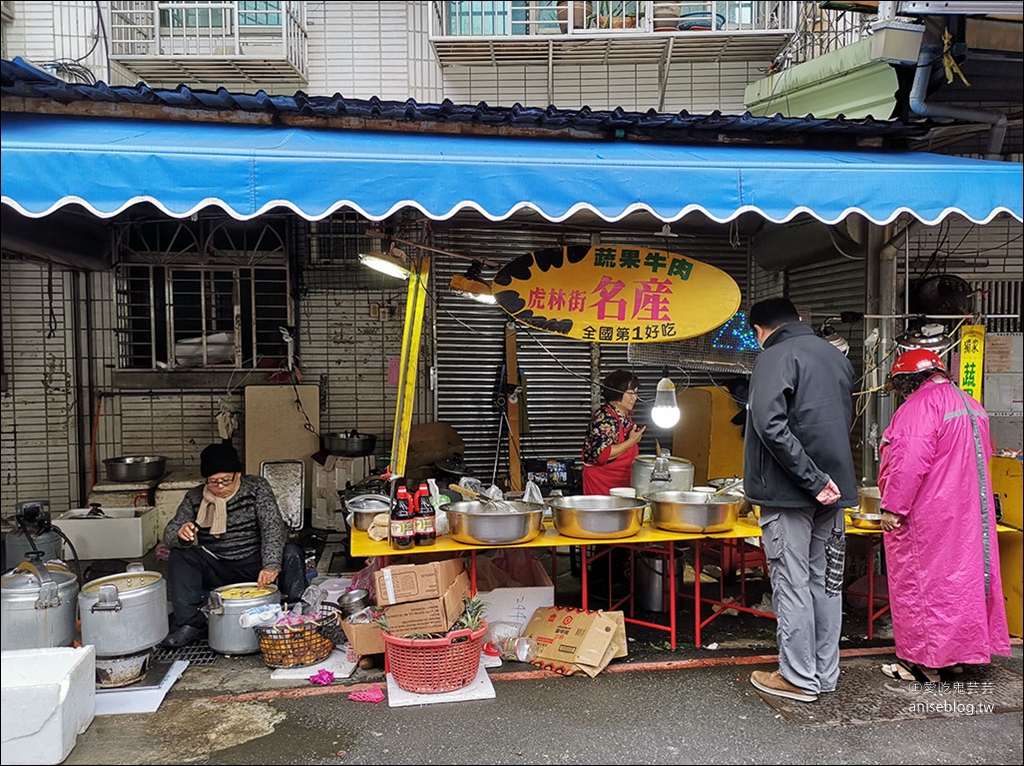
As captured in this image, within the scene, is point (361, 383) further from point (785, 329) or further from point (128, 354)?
point (785, 329)

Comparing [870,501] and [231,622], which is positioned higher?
[870,501]

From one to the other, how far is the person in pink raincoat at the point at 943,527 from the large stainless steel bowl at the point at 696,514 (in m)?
1.03

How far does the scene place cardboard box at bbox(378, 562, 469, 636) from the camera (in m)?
4.73

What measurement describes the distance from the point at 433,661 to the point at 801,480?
8.34 feet

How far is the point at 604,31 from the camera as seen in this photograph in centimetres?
848

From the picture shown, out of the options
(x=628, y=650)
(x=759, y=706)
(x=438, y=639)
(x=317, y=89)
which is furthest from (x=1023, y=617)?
(x=317, y=89)

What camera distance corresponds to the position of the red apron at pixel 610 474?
6.58 meters

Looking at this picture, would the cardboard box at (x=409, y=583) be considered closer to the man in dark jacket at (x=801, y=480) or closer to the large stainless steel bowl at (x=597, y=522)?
the large stainless steel bowl at (x=597, y=522)

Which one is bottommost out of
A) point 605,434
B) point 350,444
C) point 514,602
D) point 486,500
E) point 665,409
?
point 514,602

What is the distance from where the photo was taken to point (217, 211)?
7.43 m

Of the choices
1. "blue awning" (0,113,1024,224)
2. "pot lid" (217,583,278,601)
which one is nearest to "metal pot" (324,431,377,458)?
"pot lid" (217,583,278,601)

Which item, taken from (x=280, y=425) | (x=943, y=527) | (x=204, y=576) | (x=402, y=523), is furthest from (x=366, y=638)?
(x=280, y=425)

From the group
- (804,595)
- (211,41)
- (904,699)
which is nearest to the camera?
(804,595)

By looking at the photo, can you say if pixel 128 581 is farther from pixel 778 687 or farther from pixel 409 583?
pixel 778 687
